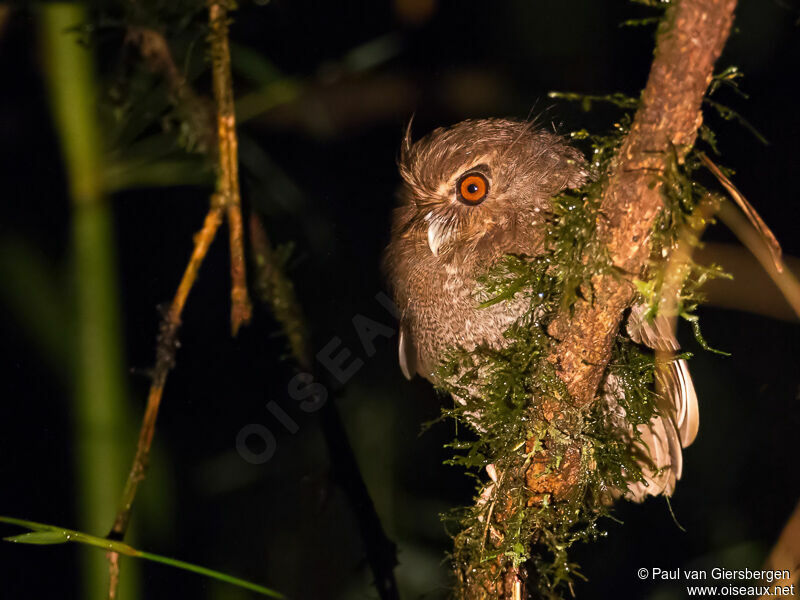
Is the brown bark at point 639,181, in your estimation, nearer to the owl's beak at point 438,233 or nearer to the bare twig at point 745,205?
the bare twig at point 745,205

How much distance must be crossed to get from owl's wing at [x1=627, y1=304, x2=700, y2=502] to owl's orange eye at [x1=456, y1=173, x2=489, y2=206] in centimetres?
57

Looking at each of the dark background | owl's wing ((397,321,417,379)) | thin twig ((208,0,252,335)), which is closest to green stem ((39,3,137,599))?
the dark background

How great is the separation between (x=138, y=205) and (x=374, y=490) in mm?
1314

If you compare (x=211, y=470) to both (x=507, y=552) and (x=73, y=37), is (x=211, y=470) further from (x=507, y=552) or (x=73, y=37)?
(x=73, y=37)

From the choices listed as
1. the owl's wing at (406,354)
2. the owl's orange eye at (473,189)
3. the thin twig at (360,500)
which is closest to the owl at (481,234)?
the owl's orange eye at (473,189)

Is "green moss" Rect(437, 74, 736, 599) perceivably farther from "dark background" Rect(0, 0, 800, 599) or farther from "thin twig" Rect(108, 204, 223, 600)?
"dark background" Rect(0, 0, 800, 599)

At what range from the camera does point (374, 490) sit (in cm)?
227

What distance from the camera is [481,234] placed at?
71.8 inches

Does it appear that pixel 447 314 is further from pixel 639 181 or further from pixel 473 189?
pixel 639 181

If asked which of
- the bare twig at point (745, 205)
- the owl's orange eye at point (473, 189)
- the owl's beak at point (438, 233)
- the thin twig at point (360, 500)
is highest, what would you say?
the owl's orange eye at point (473, 189)

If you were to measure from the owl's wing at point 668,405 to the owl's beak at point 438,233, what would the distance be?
1.96ft

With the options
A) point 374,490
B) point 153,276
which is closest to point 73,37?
point 153,276

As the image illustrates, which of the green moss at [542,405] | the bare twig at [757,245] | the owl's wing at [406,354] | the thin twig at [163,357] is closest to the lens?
the green moss at [542,405]

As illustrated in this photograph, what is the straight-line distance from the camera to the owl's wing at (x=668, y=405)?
172 cm
